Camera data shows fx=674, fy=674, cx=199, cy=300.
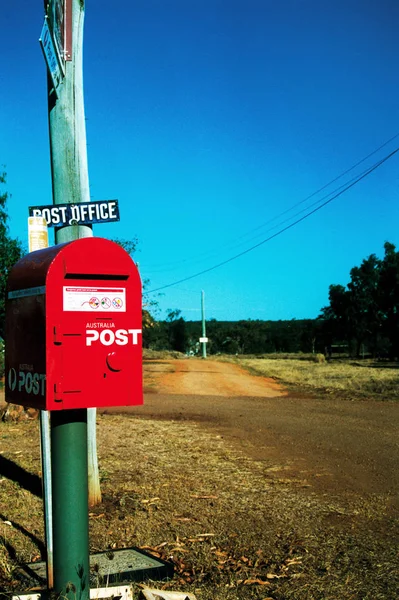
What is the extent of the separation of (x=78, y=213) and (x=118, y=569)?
2.50m

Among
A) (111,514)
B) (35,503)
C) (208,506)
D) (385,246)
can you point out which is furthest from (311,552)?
(385,246)

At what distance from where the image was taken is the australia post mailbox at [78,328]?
3.21 m

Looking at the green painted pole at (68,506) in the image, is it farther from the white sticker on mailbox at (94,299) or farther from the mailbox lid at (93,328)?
the white sticker on mailbox at (94,299)

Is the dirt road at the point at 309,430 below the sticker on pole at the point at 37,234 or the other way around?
below

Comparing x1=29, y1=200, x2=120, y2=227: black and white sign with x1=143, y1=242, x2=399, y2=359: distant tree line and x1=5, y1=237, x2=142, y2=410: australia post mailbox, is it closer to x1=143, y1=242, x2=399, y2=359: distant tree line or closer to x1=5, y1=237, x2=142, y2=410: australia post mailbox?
x1=5, y1=237, x2=142, y2=410: australia post mailbox

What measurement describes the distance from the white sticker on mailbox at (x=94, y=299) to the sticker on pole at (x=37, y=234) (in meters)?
1.22

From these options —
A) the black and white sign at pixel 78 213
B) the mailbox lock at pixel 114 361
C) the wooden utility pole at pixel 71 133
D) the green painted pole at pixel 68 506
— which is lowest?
the green painted pole at pixel 68 506

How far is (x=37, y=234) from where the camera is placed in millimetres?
4426

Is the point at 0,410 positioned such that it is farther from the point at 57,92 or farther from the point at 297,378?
the point at 297,378

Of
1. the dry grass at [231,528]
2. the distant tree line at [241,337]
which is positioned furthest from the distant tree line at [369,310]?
the dry grass at [231,528]

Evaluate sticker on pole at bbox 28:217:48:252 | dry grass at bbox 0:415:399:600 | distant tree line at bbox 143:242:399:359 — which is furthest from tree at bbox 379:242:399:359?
sticker on pole at bbox 28:217:48:252

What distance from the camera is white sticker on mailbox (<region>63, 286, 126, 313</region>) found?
3252 mm

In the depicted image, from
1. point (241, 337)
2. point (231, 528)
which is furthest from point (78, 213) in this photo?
point (241, 337)

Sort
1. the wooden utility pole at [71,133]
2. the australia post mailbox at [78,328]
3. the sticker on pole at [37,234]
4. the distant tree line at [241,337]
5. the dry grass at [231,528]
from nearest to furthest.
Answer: the australia post mailbox at [78,328]
the dry grass at [231,528]
the sticker on pole at [37,234]
the wooden utility pole at [71,133]
the distant tree line at [241,337]
